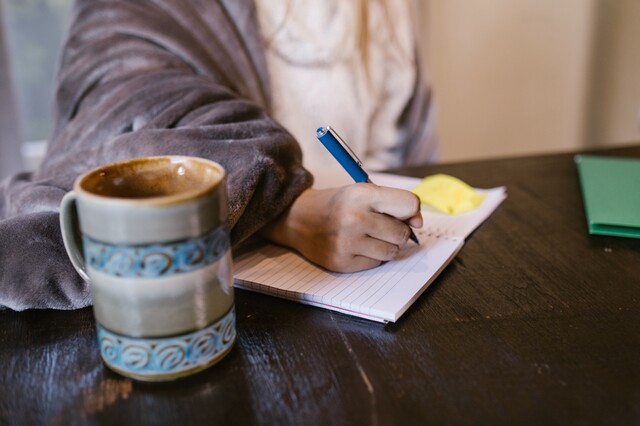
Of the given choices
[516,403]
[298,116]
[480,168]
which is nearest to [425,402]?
[516,403]

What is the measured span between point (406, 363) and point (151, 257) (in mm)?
207

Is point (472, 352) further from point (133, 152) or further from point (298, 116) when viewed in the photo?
point (298, 116)

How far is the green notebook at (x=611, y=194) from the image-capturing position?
0.74 meters

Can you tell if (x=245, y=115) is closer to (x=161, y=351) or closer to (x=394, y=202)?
(x=394, y=202)

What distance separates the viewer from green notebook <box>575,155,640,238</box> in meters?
0.74

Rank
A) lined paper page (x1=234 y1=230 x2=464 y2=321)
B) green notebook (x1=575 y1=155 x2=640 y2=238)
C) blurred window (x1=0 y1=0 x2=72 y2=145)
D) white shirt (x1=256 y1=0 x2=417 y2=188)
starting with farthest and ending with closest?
blurred window (x1=0 y1=0 x2=72 y2=145) → white shirt (x1=256 y1=0 x2=417 y2=188) → green notebook (x1=575 y1=155 x2=640 y2=238) → lined paper page (x1=234 y1=230 x2=464 y2=321)

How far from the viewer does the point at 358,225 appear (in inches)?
24.1

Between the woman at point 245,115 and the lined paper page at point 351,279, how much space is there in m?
0.02

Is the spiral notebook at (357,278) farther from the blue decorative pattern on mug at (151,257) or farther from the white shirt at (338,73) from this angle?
the white shirt at (338,73)

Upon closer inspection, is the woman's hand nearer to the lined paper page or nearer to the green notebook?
the lined paper page

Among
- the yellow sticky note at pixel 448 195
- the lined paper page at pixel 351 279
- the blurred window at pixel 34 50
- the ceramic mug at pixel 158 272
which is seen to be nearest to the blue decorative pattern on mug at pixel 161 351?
the ceramic mug at pixel 158 272

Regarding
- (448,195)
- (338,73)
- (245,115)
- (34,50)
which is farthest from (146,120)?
(34,50)

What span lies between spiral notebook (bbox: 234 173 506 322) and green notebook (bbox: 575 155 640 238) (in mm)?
171

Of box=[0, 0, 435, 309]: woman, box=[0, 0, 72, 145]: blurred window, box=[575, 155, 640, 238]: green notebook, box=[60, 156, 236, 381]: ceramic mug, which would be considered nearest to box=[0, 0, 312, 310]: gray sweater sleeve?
box=[0, 0, 435, 309]: woman
